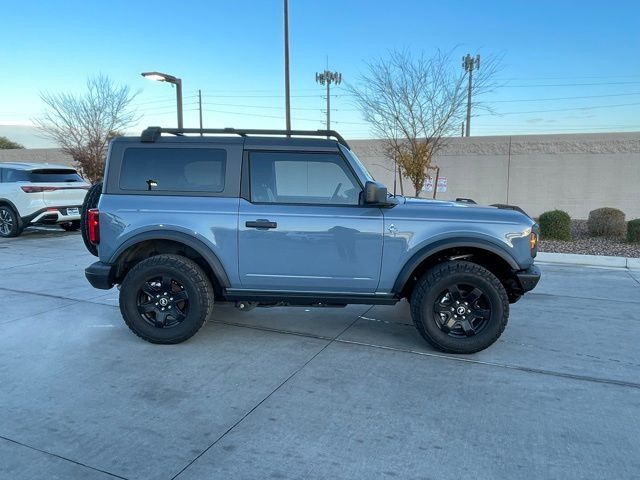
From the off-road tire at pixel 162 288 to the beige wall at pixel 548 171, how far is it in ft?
44.3

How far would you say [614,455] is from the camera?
9.46ft

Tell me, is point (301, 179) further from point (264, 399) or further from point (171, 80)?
point (171, 80)

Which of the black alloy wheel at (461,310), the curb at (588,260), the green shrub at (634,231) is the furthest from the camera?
the green shrub at (634,231)

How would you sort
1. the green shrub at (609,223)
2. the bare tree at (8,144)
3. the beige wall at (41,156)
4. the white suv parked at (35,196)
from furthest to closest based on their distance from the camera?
1. the bare tree at (8,144)
2. the beige wall at (41,156)
3. the white suv parked at (35,196)
4. the green shrub at (609,223)

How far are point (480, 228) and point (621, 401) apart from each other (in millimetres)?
1672

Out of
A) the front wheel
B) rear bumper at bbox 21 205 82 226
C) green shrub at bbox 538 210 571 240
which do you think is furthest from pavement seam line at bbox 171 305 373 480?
Answer: rear bumper at bbox 21 205 82 226

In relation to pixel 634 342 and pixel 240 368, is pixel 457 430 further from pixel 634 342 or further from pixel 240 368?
pixel 634 342

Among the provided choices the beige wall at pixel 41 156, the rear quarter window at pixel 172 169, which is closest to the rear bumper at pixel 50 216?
the rear quarter window at pixel 172 169

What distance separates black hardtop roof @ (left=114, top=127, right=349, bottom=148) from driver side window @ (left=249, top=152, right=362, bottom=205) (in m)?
0.12

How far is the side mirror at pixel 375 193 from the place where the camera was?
418 cm

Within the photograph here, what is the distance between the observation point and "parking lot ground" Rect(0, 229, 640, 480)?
9.22ft

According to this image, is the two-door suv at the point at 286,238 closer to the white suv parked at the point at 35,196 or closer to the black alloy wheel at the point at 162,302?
the black alloy wheel at the point at 162,302

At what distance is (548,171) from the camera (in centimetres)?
1553

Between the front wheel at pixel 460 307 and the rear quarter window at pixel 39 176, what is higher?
the rear quarter window at pixel 39 176
